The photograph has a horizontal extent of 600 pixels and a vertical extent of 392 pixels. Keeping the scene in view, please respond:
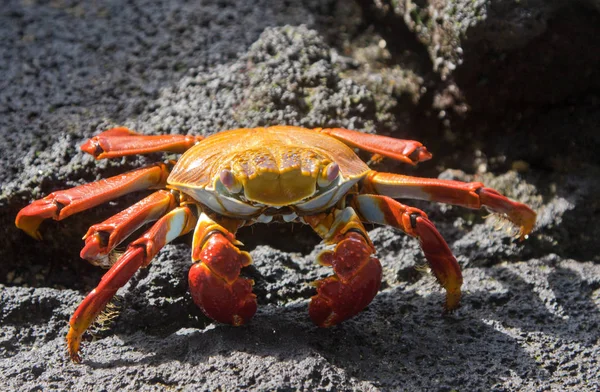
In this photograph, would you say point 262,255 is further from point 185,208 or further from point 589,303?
point 589,303

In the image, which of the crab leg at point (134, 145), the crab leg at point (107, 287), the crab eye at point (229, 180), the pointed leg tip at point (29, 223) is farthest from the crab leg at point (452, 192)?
the pointed leg tip at point (29, 223)

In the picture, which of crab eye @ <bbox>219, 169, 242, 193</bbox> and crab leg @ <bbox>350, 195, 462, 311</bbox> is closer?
crab eye @ <bbox>219, 169, 242, 193</bbox>

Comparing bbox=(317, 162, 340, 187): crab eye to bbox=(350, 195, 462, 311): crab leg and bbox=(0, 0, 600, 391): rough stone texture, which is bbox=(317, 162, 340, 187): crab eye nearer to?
bbox=(350, 195, 462, 311): crab leg

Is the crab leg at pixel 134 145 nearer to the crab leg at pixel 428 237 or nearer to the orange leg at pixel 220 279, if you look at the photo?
the orange leg at pixel 220 279

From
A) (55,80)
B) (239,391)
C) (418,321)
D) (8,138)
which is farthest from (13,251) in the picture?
(418,321)

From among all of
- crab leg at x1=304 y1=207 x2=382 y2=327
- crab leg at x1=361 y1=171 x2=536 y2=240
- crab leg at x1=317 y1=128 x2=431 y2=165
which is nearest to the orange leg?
crab leg at x1=304 y1=207 x2=382 y2=327

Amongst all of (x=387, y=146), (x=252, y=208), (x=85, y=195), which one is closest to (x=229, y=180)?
(x=252, y=208)
